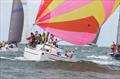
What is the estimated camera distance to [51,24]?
25.0m

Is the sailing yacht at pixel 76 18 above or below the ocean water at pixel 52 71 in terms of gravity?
above

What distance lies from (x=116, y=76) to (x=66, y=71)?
2.32m

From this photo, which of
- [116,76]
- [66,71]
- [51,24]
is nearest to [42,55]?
[51,24]

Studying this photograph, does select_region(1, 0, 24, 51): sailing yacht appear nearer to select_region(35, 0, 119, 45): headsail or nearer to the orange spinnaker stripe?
select_region(35, 0, 119, 45): headsail

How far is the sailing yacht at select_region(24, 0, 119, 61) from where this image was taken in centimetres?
2392

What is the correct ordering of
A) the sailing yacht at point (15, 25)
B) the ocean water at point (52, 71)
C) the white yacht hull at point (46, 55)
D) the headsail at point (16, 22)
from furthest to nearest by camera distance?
1. the headsail at point (16, 22)
2. the sailing yacht at point (15, 25)
3. the white yacht hull at point (46, 55)
4. the ocean water at point (52, 71)

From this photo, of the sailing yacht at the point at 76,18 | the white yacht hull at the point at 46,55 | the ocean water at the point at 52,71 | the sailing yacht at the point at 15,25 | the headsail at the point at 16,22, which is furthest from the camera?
the headsail at the point at 16,22

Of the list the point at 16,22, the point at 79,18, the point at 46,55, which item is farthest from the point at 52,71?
the point at 16,22

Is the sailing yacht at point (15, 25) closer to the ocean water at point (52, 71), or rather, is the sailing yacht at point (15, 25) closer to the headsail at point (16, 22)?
the headsail at point (16, 22)

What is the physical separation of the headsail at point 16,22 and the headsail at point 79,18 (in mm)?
22157

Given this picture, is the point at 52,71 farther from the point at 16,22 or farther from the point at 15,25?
the point at 15,25

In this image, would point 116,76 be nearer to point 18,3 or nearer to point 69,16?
point 69,16

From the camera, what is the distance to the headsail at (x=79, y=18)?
78.6 feet

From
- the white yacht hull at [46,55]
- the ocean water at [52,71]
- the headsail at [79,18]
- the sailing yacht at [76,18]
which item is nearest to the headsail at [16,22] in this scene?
the white yacht hull at [46,55]
